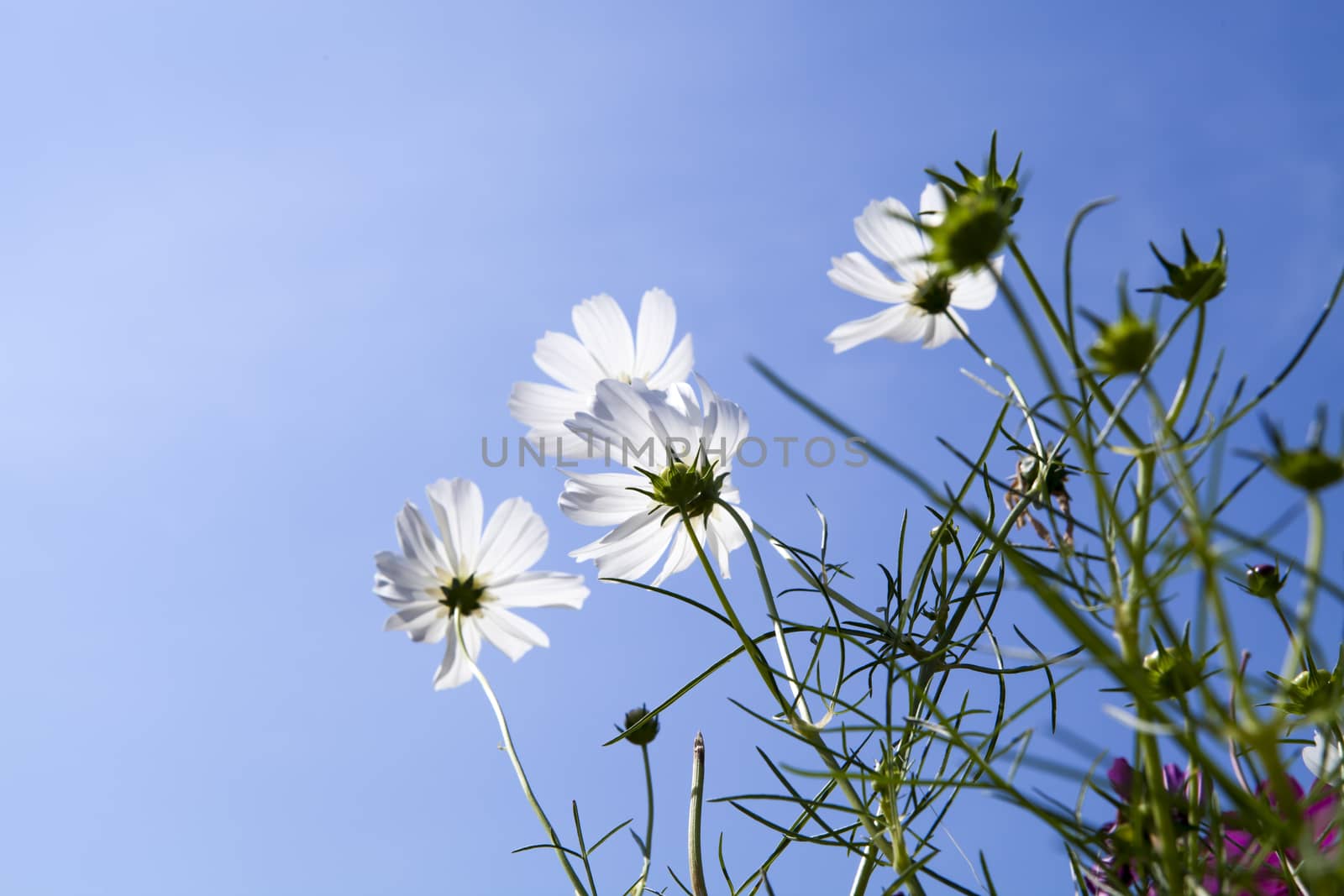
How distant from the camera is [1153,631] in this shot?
0.36 metres

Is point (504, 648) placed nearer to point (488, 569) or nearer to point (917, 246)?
point (488, 569)

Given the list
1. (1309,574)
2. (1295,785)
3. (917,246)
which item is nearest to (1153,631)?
(1295,785)

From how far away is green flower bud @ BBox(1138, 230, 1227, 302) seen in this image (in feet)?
1.02

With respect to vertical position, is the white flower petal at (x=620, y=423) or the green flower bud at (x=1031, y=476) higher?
the green flower bud at (x=1031, y=476)

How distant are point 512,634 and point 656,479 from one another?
Answer: 0.12 m

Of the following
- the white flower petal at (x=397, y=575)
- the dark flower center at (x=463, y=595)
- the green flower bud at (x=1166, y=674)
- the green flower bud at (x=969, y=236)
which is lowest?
the green flower bud at (x=1166, y=674)

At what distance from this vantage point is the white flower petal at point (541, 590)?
19.6 inches

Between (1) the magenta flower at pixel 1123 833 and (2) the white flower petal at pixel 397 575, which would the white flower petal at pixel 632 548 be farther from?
(1) the magenta flower at pixel 1123 833

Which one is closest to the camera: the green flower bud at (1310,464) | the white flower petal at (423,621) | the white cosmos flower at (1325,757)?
the green flower bud at (1310,464)

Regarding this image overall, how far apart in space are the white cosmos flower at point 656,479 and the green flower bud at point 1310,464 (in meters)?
0.31

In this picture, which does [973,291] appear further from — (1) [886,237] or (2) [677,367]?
(2) [677,367]

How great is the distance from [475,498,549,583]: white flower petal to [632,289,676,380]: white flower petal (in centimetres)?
17

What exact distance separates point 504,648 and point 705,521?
136 mm

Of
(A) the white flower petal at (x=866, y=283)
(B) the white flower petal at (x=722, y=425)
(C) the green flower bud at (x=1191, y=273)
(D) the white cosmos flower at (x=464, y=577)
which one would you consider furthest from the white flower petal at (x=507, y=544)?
(C) the green flower bud at (x=1191, y=273)
